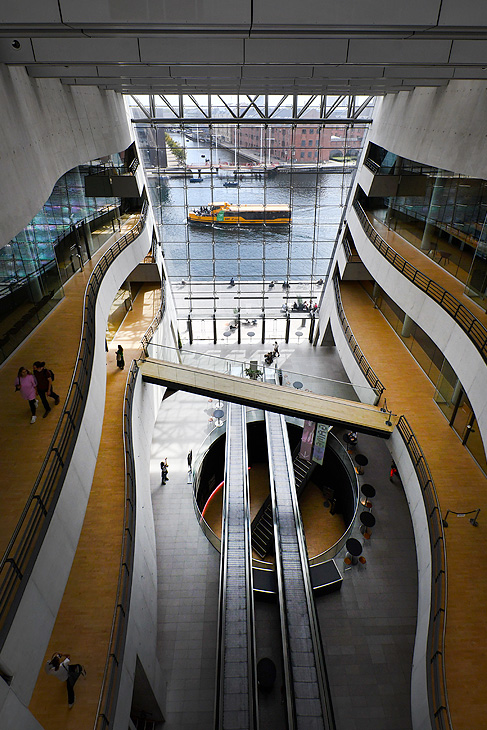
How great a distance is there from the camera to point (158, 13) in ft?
14.0

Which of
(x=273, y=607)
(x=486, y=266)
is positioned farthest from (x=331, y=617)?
(x=486, y=266)

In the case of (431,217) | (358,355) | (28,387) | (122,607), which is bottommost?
(122,607)

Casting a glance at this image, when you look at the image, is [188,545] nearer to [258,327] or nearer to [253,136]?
[258,327]

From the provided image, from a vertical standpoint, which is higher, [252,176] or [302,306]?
[252,176]

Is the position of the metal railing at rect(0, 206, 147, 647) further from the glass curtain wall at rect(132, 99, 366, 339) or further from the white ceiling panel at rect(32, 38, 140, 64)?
the glass curtain wall at rect(132, 99, 366, 339)

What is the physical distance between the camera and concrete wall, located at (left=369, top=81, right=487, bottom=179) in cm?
927

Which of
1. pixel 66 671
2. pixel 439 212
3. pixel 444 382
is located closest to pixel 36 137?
pixel 66 671

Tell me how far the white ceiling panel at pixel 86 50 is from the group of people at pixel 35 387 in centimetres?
493

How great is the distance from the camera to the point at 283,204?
72.3ft

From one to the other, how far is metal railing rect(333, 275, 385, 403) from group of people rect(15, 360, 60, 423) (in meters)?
9.77

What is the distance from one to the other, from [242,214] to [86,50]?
16.7 metres

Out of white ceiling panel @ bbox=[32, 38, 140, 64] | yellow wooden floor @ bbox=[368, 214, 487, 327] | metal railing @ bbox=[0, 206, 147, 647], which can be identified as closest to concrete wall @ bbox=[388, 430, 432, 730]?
yellow wooden floor @ bbox=[368, 214, 487, 327]

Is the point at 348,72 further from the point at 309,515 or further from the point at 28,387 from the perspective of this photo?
the point at 309,515

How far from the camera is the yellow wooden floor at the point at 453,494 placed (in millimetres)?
7168
